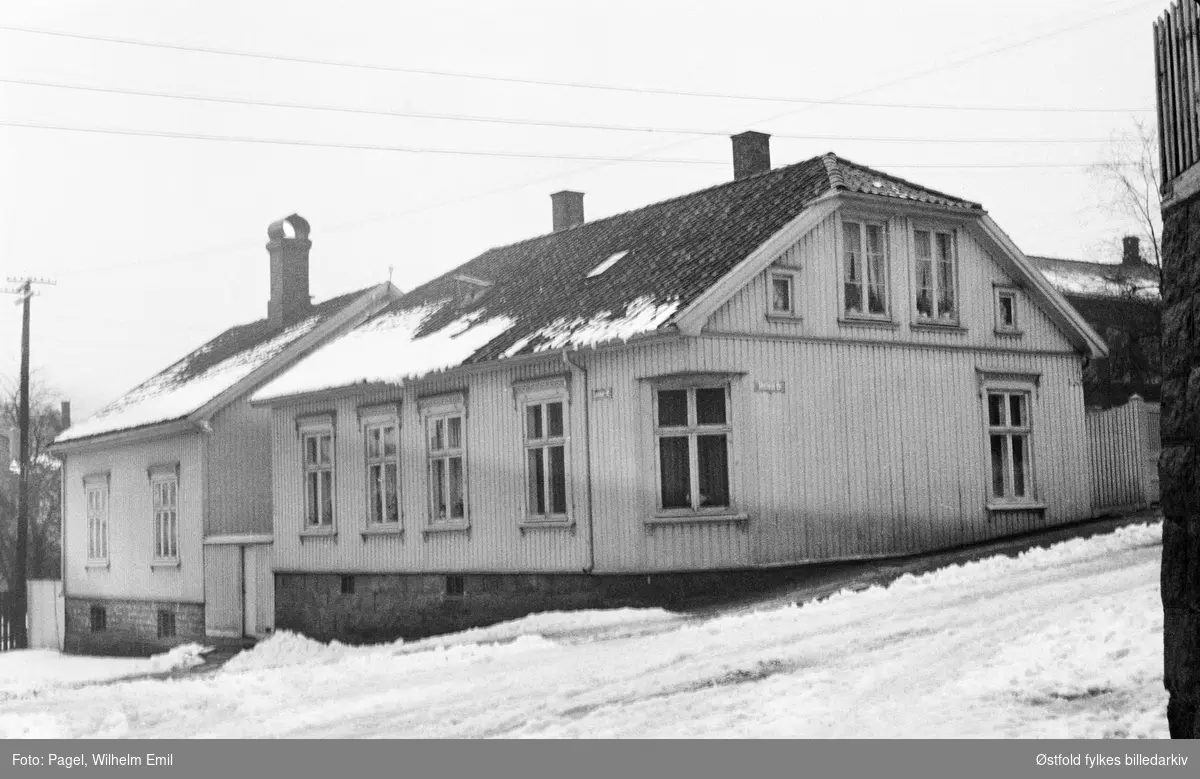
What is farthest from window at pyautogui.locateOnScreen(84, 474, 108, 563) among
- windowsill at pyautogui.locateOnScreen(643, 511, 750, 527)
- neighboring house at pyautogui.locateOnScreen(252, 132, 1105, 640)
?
windowsill at pyautogui.locateOnScreen(643, 511, 750, 527)

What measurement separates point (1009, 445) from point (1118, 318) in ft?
50.0

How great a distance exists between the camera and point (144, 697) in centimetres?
1503

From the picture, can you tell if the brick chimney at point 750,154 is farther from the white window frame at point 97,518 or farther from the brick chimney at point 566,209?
the white window frame at point 97,518

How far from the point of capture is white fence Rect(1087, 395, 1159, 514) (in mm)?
25516

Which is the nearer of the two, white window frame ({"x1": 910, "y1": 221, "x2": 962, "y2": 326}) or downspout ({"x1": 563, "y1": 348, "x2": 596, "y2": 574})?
downspout ({"x1": 563, "y1": 348, "x2": 596, "y2": 574})

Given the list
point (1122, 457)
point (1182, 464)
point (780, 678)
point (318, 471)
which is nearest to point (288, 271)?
point (318, 471)

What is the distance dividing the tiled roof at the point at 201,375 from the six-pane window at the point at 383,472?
19.3 feet

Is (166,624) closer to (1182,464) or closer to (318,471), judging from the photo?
(318,471)

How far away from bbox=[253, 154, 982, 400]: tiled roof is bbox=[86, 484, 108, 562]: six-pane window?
337 inches

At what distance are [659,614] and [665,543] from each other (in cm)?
112

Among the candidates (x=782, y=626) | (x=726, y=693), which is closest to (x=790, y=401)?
(x=782, y=626)

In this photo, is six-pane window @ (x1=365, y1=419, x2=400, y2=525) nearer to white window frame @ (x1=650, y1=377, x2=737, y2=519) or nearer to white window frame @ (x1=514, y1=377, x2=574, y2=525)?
white window frame @ (x1=514, y1=377, x2=574, y2=525)

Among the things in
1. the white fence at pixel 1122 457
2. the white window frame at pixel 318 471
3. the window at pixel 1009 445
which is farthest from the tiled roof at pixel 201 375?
the white fence at pixel 1122 457
